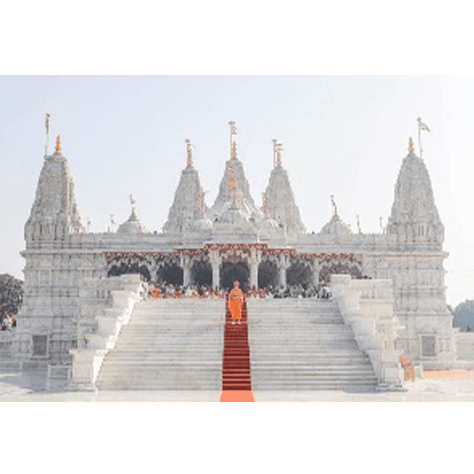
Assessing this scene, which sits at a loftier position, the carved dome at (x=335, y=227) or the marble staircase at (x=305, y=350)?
the carved dome at (x=335, y=227)

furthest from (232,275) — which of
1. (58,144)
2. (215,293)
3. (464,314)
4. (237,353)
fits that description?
(464,314)

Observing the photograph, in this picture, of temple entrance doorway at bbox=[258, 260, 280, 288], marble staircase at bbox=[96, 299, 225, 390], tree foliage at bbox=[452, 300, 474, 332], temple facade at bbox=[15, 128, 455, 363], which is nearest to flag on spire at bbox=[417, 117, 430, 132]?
temple facade at bbox=[15, 128, 455, 363]

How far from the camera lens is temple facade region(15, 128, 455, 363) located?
42250mm

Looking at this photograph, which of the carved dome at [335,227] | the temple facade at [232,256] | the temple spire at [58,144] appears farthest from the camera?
the carved dome at [335,227]

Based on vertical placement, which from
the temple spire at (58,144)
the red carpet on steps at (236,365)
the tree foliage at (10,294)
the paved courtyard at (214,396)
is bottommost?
the paved courtyard at (214,396)

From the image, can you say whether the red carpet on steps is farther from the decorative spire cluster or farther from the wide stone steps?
the decorative spire cluster

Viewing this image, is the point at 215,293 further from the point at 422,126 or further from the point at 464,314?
the point at 464,314

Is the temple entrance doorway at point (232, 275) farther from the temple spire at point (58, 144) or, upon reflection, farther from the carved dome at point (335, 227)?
the temple spire at point (58, 144)

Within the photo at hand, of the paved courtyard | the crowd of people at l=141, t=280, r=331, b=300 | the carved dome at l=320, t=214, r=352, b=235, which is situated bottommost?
the paved courtyard

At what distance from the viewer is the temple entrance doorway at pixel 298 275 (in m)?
47.1

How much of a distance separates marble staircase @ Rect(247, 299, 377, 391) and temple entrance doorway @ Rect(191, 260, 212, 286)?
596 inches

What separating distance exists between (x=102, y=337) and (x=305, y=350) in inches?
258

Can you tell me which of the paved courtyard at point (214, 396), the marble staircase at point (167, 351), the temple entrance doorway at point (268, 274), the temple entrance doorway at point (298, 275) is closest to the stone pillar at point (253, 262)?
the temple entrance doorway at point (268, 274)

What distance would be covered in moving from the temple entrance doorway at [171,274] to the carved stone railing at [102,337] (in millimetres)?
15461
